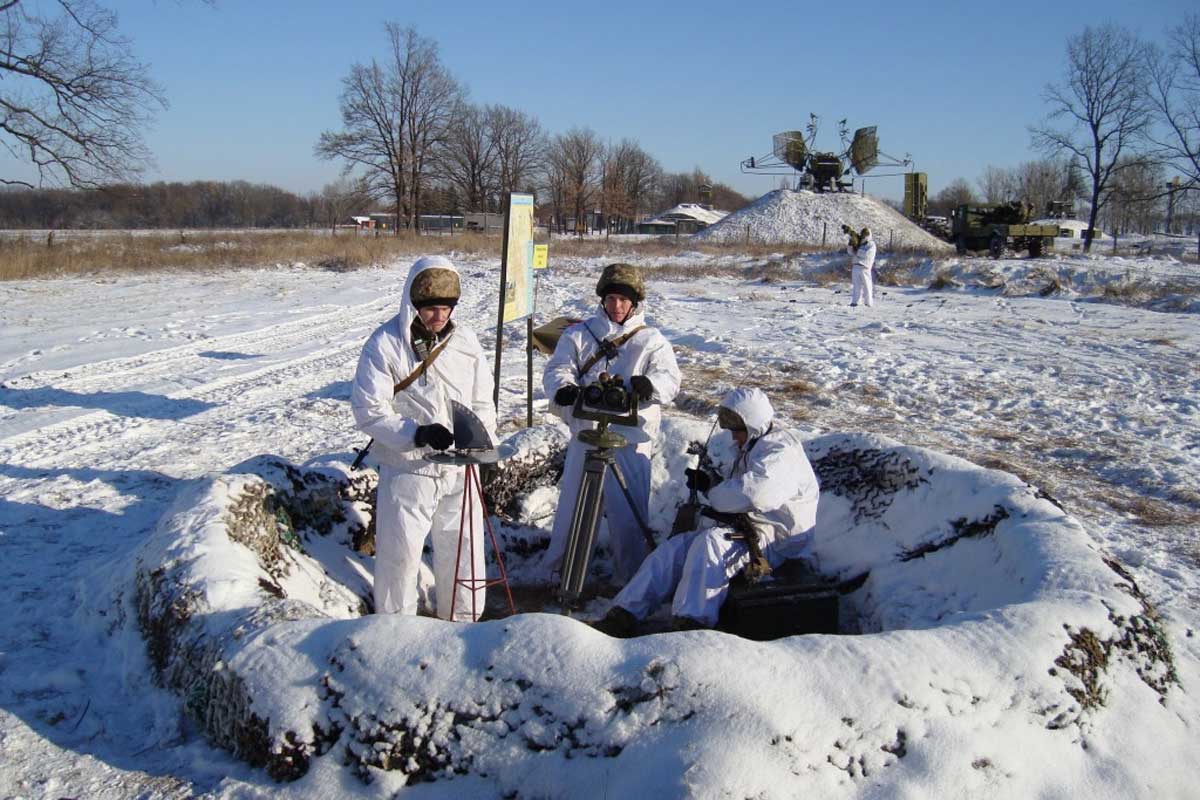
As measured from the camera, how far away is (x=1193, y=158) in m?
30.4

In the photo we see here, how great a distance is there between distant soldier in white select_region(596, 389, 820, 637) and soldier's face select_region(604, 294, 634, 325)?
0.90m

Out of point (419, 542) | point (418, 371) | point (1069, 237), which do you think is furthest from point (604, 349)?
point (1069, 237)

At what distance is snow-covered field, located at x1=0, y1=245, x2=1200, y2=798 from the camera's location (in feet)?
7.85

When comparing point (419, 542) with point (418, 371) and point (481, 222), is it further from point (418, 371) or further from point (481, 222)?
point (481, 222)

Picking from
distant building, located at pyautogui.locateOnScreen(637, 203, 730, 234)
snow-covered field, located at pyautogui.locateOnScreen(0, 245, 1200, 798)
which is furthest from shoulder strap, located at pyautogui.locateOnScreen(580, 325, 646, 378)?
distant building, located at pyautogui.locateOnScreen(637, 203, 730, 234)

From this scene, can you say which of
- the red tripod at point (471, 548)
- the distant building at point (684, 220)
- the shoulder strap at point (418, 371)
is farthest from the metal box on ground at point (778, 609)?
the distant building at point (684, 220)

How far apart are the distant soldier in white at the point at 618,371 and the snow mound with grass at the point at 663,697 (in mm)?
1919

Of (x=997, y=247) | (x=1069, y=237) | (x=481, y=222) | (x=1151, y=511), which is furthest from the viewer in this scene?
(x=481, y=222)

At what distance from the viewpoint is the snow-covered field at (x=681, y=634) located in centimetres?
239

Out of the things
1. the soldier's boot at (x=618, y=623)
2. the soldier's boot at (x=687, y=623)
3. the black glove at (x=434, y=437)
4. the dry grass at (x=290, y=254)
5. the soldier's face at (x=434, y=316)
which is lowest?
the soldier's boot at (x=618, y=623)

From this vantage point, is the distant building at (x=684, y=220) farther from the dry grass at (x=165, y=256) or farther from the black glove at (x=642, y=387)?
the black glove at (x=642, y=387)

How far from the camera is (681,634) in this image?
2.61 metres

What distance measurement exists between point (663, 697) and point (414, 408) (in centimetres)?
197

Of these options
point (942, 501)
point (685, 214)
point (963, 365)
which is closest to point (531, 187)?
point (685, 214)
